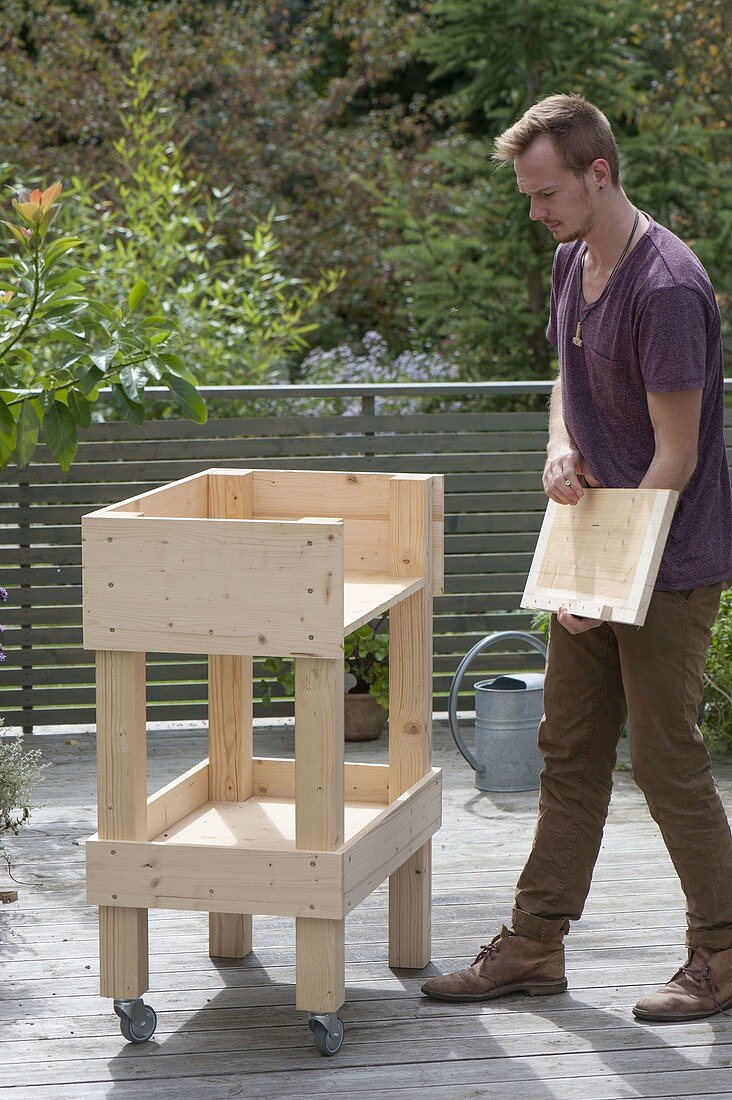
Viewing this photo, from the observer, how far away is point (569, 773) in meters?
2.71

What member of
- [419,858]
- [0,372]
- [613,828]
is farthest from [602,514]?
[0,372]

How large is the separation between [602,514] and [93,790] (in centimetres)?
206

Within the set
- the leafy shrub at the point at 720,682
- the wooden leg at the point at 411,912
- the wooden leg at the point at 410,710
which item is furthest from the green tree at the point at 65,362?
the leafy shrub at the point at 720,682

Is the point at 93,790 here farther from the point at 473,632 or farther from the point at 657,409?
the point at 657,409

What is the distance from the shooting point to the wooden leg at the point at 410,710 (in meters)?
2.80

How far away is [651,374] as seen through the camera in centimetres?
238

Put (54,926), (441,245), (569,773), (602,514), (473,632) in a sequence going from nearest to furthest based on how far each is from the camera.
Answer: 1. (602,514)
2. (569,773)
3. (54,926)
4. (473,632)
5. (441,245)

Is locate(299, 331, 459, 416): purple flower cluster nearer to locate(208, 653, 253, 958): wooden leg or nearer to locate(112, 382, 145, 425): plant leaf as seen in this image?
locate(112, 382, 145, 425): plant leaf

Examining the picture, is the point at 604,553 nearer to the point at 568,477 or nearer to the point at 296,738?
the point at 568,477

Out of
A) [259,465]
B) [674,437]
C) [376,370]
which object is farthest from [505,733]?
[376,370]

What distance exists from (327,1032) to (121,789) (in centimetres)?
53

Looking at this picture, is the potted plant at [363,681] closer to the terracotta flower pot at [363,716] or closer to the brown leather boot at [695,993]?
the terracotta flower pot at [363,716]

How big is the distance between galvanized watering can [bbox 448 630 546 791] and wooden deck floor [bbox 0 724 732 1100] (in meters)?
0.50

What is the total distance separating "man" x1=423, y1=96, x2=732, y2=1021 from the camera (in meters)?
2.41
